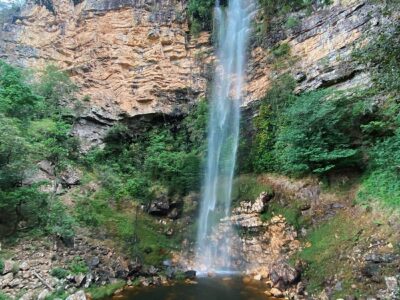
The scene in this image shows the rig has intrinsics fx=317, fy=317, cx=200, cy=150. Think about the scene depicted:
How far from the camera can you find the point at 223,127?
15.6 meters

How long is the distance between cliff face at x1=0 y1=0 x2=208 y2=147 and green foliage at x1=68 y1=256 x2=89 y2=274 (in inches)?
308

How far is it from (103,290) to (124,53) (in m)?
12.6

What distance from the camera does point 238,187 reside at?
13062 millimetres

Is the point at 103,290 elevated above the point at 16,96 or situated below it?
below

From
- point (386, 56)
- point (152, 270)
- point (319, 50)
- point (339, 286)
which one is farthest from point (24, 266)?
point (319, 50)

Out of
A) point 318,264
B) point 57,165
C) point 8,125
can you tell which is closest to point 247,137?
point 318,264

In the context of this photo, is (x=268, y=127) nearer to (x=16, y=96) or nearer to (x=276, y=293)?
(x=276, y=293)

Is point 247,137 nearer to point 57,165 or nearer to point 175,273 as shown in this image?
point 175,273

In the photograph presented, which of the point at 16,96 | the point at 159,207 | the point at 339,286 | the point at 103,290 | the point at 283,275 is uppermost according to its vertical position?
the point at 16,96

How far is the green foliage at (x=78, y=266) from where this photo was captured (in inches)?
350

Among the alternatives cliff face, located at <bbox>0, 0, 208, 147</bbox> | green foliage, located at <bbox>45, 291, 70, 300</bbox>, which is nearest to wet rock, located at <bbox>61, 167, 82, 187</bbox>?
cliff face, located at <bbox>0, 0, 208, 147</bbox>

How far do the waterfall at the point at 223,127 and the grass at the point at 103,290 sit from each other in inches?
128

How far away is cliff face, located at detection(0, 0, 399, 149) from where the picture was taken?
16.2 meters

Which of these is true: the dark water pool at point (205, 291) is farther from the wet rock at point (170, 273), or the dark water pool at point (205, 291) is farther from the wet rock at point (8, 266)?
the wet rock at point (8, 266)
